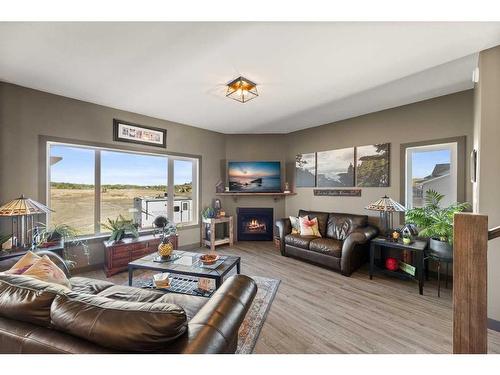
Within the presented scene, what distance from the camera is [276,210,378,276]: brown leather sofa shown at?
3.22 metres

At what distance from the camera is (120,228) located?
3.49 m

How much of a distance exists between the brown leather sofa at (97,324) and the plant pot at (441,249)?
2620 mm

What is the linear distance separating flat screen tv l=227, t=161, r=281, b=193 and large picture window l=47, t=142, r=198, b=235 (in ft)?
3.01

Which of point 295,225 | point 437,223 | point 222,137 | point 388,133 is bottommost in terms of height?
point 295,225

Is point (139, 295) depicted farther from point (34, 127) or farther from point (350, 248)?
point (34, 127)

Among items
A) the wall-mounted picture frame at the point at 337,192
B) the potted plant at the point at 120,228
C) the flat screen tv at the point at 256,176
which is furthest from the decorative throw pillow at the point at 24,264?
the wall-mounted picture frame at the point at 337,192

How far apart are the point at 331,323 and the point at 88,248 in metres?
3.64

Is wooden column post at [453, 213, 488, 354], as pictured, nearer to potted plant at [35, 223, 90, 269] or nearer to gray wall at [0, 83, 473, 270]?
gray wall at [0, 83, 473, 270]

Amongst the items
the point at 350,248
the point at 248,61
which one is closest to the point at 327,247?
the point at 350,248

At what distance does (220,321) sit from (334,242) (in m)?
2.81

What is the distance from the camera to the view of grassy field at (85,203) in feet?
11.1

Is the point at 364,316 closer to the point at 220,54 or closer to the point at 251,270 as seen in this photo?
the point at 251,270

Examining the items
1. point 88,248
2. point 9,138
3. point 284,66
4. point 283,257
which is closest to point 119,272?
point 88,248

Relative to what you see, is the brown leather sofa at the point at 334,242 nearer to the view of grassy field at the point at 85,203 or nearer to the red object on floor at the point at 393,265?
the red object on floor at the point at 393,265
